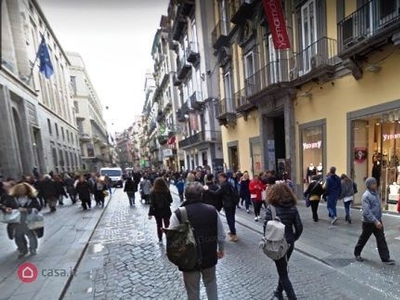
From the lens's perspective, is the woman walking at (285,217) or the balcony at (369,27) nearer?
the woman walking at (285,217)

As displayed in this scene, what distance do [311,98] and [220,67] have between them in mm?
9629

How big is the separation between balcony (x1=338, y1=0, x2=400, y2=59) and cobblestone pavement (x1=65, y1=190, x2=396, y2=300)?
5.95 m

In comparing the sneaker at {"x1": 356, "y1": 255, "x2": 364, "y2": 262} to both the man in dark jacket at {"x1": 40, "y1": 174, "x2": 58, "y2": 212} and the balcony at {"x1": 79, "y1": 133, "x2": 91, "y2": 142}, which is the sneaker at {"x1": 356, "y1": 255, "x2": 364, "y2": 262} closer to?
the man in dark jacket at {"x1": 40, "y1": 174, "x2": 58, "y2": 212}

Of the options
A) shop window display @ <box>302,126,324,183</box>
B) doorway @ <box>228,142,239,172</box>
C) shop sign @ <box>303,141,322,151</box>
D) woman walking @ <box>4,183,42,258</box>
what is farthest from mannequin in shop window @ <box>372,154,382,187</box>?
woman walking @ <box>4,183,42,258</box>

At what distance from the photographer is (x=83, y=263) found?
562cm

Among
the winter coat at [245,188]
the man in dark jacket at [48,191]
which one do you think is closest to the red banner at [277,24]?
the winter coat at [245,188]

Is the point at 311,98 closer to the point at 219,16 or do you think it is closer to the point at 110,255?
the point at 110,255

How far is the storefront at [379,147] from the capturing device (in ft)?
25.9

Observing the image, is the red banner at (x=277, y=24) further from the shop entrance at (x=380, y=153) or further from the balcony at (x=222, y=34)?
the balcony at (x=222, y=34)

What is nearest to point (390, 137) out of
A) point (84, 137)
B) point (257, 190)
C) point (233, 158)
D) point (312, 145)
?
point (312, 145)

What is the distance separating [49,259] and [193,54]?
20.3 meters

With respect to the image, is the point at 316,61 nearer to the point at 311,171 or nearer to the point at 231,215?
the point at 311,171

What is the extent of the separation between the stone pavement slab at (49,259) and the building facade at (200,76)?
14.2 metres

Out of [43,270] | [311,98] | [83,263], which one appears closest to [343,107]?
[311,98]
